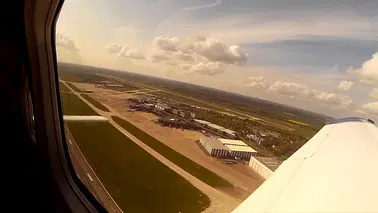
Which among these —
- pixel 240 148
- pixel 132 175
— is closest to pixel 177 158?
pixel 132 175

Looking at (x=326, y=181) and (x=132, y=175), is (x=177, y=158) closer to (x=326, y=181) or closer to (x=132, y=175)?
(x=132, y=175)

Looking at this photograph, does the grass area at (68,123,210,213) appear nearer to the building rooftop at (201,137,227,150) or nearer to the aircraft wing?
the building rooftop at (201,137,227,150)

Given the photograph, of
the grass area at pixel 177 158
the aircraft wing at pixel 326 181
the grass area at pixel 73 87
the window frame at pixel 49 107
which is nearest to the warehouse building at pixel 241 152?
the grass area at pixel 177 158

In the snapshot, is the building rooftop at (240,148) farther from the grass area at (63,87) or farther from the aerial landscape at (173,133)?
the grass area at (63,87)

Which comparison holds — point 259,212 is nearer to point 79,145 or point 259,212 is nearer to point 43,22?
point 43,22

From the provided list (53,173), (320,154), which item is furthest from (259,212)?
(53,173)
